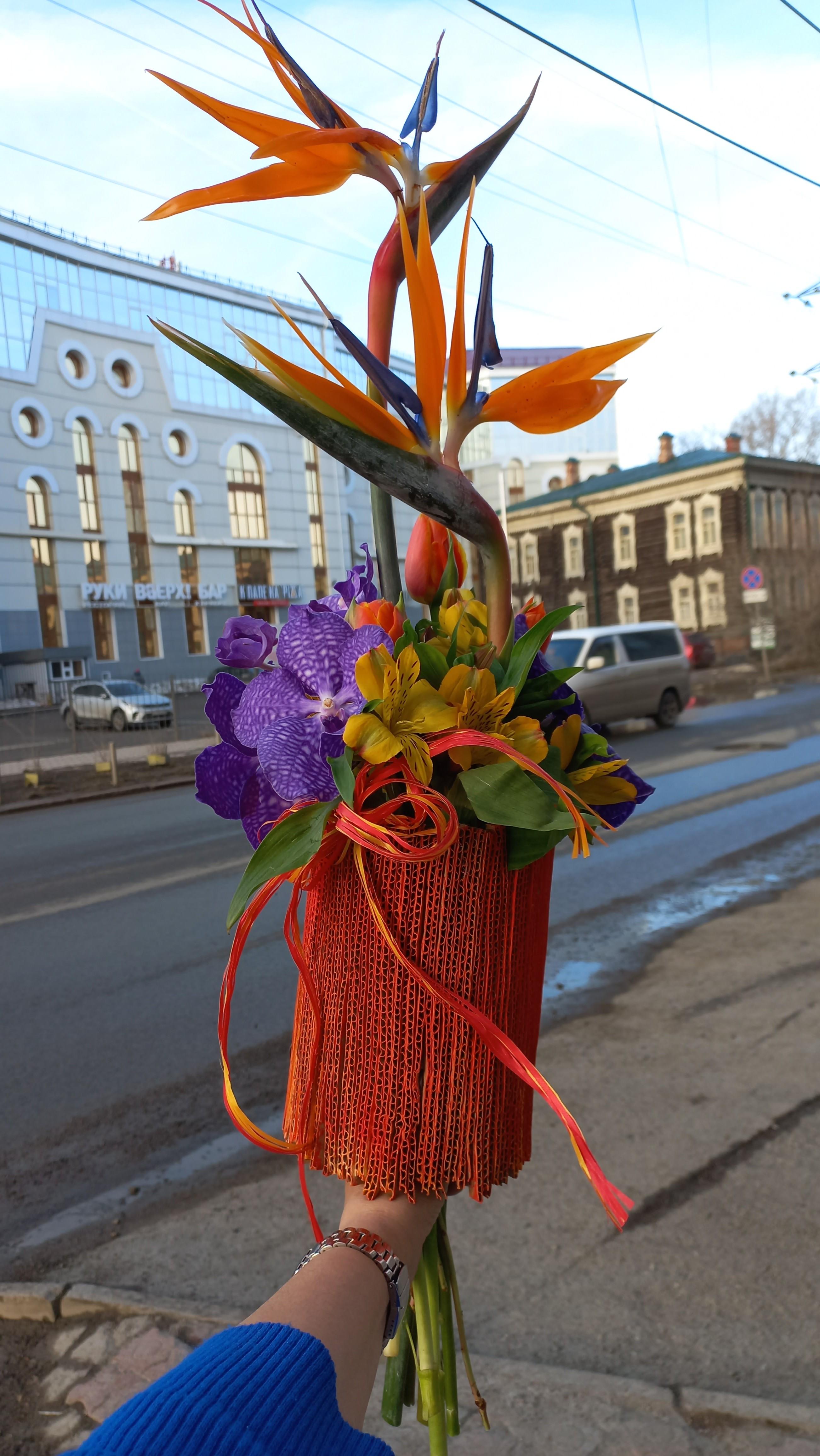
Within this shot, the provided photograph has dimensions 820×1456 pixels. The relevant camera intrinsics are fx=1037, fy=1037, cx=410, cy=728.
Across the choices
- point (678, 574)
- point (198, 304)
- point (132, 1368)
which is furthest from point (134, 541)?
point (132, 1368)

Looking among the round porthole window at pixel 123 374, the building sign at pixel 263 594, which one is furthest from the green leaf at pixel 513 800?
the building sign at pixel 263 594

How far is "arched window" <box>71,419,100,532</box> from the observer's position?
115 feet

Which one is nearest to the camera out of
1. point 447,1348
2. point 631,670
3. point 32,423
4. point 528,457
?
point 447,1348

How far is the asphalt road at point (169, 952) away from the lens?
3.73 metres

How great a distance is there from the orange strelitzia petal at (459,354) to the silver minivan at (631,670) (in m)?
13.7

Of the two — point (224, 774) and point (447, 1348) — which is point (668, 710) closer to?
point (447, 1348)

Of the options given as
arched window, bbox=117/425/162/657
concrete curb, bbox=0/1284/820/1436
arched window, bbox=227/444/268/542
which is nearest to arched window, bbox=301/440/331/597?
arched window, bbox=227/444/268/542

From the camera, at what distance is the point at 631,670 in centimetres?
1590

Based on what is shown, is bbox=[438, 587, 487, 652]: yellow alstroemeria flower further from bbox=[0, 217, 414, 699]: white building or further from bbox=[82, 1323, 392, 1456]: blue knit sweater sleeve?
bbox=[0, 217, 414, 699]: white building

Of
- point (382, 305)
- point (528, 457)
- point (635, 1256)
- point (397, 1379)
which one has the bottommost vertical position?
point (635, 1256)

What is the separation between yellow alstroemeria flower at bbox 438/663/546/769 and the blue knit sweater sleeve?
1.73 ft

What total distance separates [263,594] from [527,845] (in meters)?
40.1

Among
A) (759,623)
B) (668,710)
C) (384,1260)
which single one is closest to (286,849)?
(384,1260)

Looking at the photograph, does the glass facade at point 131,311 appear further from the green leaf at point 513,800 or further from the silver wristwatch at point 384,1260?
the silver wristwatch at point 384,1260
